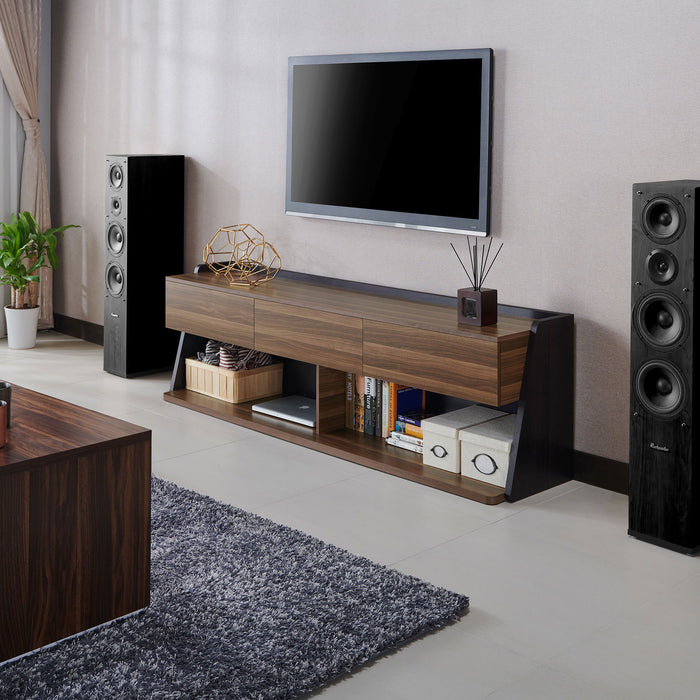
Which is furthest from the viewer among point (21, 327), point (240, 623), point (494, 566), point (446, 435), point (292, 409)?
point (21, 327)

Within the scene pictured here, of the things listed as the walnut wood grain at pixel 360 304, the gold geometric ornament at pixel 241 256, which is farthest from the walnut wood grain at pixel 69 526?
the gold geometric ornament at pixel 241 256

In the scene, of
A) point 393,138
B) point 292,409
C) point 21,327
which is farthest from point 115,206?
point 393,138

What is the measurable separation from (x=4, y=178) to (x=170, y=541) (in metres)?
3.81

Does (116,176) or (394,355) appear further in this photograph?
(116,176)

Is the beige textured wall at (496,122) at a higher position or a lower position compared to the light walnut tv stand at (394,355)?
higher

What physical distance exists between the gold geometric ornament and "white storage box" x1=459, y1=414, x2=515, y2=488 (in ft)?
4.76

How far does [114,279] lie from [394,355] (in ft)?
6.99

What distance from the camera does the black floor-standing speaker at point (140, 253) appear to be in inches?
210

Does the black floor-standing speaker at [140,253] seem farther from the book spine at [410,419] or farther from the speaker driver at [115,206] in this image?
the book spine at [410,419]

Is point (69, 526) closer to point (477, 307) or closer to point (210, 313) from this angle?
point (477, 307)

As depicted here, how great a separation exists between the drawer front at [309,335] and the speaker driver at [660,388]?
1.23m

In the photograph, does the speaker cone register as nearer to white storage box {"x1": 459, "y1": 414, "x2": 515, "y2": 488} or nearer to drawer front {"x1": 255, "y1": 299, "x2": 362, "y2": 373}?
white storage box {"x1": 459, "y1": 414, "x2": 515, "y2": 488}

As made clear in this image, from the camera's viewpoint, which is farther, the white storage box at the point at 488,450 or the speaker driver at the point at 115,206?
the speaker driver at the point at 115,206

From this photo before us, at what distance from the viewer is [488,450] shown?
3.80m
